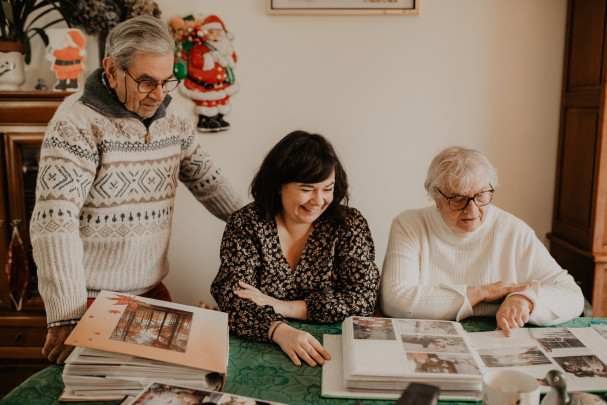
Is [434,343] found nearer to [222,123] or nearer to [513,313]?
[513,313]

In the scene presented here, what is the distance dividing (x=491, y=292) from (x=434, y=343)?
398 millimetres

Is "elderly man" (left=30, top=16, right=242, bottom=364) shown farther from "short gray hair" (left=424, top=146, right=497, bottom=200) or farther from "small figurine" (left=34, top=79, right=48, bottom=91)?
"small figurine" (left=34, top=79, right=48, bottom=91)

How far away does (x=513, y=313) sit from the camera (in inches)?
54.3

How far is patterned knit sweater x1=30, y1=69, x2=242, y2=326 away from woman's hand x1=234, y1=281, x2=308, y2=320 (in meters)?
0.39

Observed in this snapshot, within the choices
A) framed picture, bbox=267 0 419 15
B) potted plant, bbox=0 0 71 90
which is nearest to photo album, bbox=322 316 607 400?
framed picture, bbox=267 0 419 15

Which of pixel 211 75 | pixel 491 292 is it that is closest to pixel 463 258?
pixel 491 292

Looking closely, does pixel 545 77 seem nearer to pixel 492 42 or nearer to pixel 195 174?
pixel 492 42

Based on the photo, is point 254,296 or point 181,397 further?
point 254,296

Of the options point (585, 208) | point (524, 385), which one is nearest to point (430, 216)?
point (524, 385)

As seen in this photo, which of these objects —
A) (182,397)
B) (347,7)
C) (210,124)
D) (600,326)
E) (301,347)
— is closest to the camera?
(182,397)

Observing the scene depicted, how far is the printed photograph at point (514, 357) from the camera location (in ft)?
3.77

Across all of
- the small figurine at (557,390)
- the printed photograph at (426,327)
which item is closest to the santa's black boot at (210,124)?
the printed photograph at (426,327)

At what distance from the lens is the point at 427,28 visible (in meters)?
2.48

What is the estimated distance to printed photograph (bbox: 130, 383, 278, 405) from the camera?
97cm
